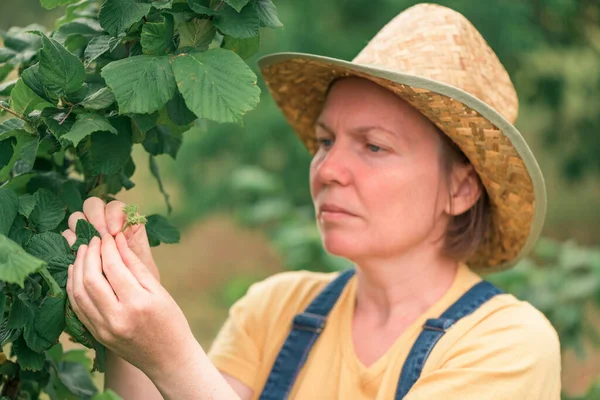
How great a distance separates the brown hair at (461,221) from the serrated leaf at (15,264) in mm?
1120

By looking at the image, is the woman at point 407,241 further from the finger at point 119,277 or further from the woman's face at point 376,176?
the finger at point 119,277

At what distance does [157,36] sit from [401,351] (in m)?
0.94

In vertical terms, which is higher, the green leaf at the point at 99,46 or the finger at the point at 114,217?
the green leaf at the point at 99,46

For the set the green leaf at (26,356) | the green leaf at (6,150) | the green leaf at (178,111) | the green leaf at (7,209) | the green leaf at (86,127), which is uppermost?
the green leaf at (86,127)

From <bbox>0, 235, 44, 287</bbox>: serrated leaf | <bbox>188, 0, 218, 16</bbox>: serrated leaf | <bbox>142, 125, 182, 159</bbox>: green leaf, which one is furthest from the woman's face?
<bbox>0, 235, 44, 287</bbox>: serrated leaf

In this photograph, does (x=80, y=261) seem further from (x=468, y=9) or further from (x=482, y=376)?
(x=468, y=9)

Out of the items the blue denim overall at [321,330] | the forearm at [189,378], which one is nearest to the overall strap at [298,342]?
the blue denim overall at [321,330]

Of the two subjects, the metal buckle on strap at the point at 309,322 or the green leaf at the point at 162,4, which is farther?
the metal buckle on strap at the point at 309,322

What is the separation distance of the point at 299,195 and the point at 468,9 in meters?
1.82

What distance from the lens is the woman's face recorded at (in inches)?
74.3

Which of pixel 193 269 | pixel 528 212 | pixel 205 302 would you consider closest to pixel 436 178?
pixel 528 212

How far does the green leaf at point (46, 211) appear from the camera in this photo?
1374 millimetres

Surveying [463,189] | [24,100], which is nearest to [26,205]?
[24,100]

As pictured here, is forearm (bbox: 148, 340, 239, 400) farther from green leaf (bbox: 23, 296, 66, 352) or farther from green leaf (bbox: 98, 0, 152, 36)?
green leaf (bbox: 98, 0, 152, 36)
